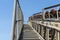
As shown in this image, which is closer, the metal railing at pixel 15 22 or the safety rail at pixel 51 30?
the metal railing at pixel 15 22

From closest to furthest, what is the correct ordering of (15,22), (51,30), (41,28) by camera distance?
1. (15,22)
2. (51,30)
3. (41,28)

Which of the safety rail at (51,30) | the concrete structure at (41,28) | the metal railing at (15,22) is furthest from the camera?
the safety rail at (51,30)

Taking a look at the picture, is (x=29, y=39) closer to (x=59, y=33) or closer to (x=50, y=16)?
(x=50, y=16)

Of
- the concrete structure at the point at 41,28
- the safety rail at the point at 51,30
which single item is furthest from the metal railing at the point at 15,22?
the safety rail at the point at 51,30

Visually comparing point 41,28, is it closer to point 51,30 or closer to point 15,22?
point 51,30

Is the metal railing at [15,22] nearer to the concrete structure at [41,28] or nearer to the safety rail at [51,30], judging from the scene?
the concrete structure at [41,28]

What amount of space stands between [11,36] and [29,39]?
8.44 m

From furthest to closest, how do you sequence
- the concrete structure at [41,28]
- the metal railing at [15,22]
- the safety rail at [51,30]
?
the safety rail at [51,30], the concrete structure at [41,28], the metal railing at [15,22]

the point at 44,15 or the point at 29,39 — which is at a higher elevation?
the point at 44,15

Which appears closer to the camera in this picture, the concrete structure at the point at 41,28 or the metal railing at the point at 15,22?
the metal railing at the point at 15,22

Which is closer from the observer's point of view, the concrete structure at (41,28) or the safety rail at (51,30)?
the concrete structure at (41,28)

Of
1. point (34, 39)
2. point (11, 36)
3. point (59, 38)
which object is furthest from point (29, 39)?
point (11, 36)

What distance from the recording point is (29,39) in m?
15.7

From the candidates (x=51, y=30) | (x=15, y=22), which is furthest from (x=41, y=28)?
(x=15, y=22)
